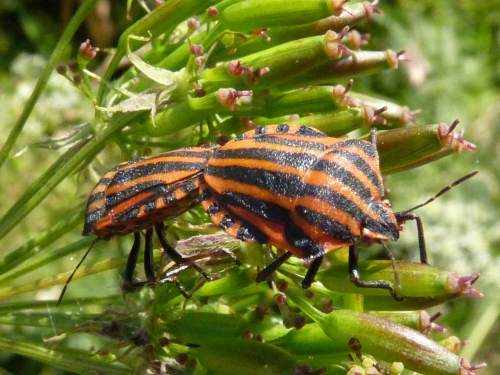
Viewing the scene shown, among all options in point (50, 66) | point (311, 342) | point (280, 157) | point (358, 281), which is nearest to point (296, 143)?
point (280, 157)

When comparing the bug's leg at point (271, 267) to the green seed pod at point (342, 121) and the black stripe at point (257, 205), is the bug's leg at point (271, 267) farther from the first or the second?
the green seed pod at point (342, 121)

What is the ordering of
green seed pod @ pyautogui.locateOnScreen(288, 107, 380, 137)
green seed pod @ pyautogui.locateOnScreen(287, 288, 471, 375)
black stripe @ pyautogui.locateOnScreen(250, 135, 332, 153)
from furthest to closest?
green seed pod @ pyautogui.locateOnScreen(288, 107, 380, 137)
black stripe @ pyautogui.locateOnScreen(250, 135, 332, 153)
green seed pod @ pyautogui.locateOnScreen(287, 288, 471, 375)

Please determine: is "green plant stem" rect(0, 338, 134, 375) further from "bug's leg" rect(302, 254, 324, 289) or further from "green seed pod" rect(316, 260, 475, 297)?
"green seed pod" rect(316, 260, 475, 297)

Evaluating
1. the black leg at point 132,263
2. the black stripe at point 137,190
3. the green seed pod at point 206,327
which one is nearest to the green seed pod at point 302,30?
the black stripe at point 137,190

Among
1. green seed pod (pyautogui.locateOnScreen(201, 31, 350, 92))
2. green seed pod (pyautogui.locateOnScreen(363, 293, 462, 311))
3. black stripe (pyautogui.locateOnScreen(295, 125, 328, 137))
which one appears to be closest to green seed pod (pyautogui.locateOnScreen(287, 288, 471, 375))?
green seed pod (pyautogui.locateOnScreen(363, 293, 462, 311))

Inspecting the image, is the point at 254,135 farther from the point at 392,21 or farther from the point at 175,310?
the point at 392,21
